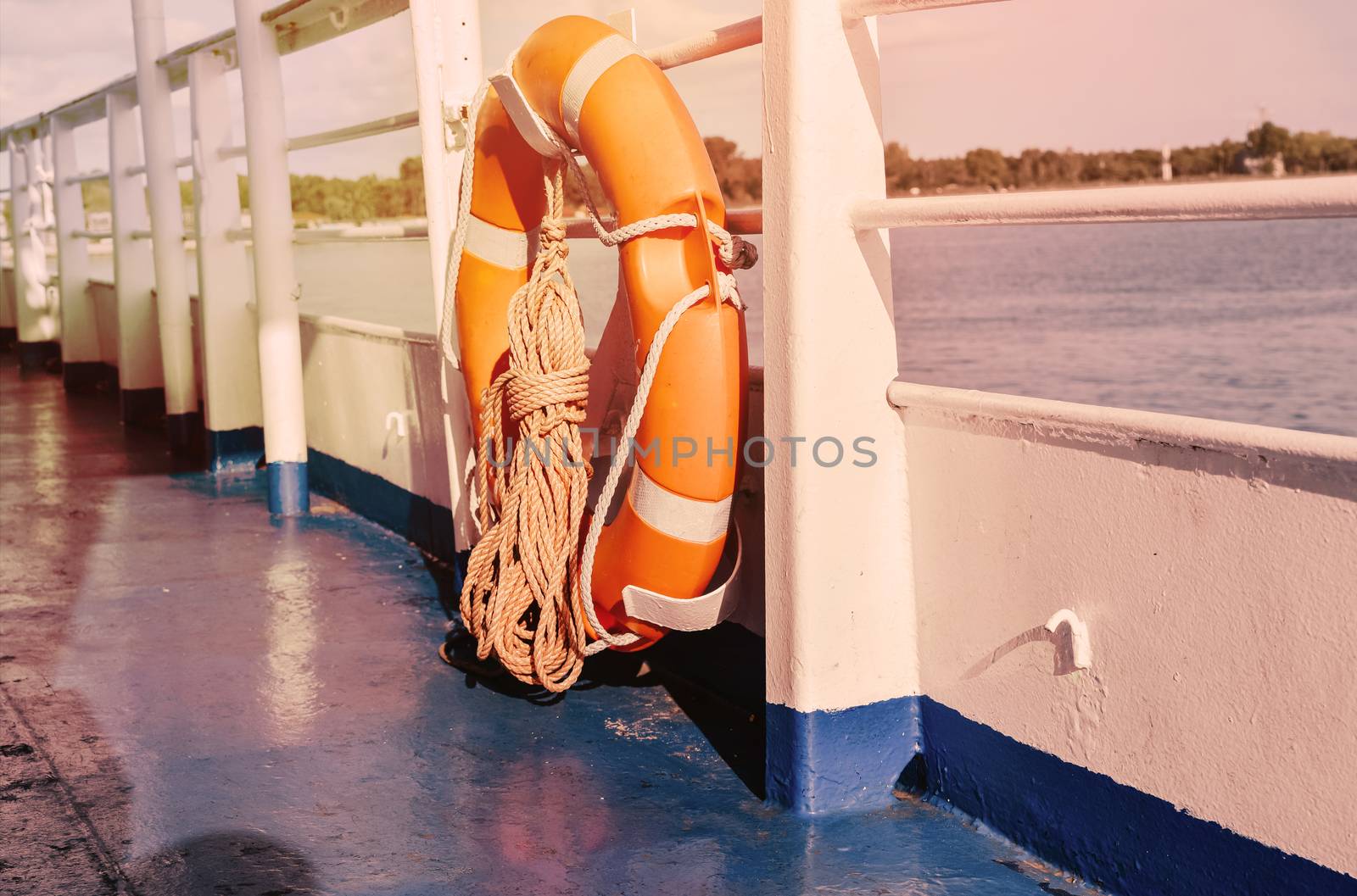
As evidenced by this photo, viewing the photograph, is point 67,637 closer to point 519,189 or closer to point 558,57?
point 519,189

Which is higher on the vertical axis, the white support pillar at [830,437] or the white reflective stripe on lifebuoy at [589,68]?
the white reflective stripe on lifebuoy at [589,68]

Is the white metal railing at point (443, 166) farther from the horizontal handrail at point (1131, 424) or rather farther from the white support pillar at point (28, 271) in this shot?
the white support pillar at point (28, 271)

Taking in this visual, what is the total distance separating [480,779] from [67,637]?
121 cm

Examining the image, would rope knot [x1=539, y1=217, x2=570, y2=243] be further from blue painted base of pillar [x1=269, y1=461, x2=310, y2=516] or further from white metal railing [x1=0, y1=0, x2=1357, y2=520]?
blue painted base of pillar [x1=269, y1=461, x2=310, y2=516]

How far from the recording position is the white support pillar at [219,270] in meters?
4.31

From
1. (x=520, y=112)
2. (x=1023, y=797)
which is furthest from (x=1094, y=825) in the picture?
(x=520, y=112)

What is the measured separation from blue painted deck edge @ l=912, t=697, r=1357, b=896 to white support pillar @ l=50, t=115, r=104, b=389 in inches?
253

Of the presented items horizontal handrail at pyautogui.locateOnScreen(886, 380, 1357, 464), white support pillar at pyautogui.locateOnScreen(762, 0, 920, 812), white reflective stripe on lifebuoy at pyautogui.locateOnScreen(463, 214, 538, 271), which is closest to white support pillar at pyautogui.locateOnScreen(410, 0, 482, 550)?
→ white reflective stripe on lifebuoy at pyautogui.locateOnScreen(463, 214, 538, 271)

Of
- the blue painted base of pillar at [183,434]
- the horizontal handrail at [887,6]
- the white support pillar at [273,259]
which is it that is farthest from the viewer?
Answer: the blue painted base of pillar at [183,434]

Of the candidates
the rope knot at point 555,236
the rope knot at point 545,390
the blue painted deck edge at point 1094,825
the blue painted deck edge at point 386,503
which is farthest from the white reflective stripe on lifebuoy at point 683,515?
the blue painted deck edge at point 386,503

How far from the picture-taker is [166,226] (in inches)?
188

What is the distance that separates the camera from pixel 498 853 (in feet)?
5.39

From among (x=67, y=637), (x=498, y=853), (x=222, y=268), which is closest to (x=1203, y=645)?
(x=498, y=853)

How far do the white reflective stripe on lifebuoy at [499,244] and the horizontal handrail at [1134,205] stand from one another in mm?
847
